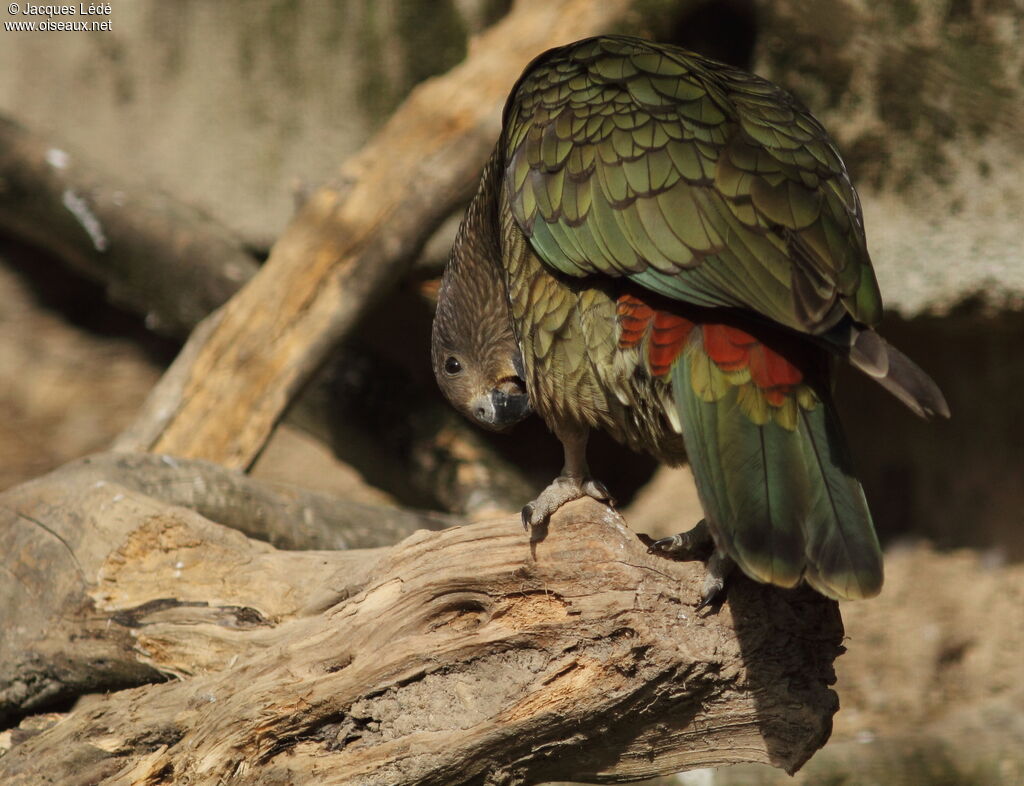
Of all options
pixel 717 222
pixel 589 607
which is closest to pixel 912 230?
pixel 717 222

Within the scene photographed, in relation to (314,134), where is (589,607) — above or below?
below

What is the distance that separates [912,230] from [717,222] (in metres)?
2.70

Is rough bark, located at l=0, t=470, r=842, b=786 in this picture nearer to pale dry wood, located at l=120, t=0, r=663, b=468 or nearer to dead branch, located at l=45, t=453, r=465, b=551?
dead branch, located at l=45, t=453, r=465, b=551

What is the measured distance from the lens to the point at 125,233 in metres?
5.61

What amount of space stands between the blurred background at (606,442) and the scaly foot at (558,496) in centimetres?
200

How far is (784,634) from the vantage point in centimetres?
231

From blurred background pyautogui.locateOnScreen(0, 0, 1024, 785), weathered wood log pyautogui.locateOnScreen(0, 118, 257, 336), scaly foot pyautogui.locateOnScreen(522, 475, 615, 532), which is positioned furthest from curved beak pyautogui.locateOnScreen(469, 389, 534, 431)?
weathered wood log pyautogui.locateOnScreen(0, 118, 257, 336)

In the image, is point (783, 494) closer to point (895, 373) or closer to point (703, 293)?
point (895, 373)

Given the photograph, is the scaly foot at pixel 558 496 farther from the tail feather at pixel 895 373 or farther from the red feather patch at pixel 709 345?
the tail feather at pixel 895 373

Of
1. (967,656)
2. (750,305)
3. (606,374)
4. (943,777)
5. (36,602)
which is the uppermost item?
(750,305)

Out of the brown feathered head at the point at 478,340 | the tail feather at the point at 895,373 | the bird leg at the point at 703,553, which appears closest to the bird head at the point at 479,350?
the brown feathered head at the point at 478,340

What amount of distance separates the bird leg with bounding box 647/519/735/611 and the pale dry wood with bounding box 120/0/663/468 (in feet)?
7.57

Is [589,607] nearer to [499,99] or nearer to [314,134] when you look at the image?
[499,99]

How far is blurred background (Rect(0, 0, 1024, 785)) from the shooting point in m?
4.55
